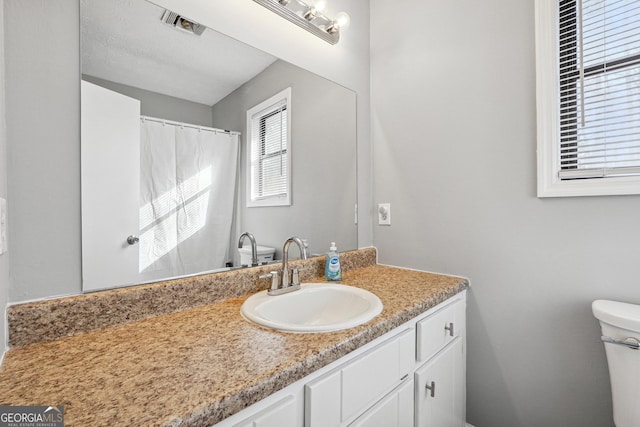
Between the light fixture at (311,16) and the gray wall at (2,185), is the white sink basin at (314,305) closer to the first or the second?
the gray wall at (2,185)

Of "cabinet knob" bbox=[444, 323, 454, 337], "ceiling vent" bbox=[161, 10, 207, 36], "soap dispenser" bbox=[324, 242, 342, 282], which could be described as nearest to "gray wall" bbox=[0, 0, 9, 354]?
"ceiling vent" bbox=[161, 10, 207, 36]

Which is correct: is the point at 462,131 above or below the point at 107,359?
above

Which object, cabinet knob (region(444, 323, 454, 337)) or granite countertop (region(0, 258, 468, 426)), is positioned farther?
cabinet knob (region(444, 323, 454, 337))

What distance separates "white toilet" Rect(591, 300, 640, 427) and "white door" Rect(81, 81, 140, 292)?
5.19ft

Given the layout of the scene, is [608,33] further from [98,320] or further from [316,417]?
[98,320]

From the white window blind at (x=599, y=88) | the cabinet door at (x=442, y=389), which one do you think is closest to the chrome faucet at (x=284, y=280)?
the cabinet door at (x=442, y=389)

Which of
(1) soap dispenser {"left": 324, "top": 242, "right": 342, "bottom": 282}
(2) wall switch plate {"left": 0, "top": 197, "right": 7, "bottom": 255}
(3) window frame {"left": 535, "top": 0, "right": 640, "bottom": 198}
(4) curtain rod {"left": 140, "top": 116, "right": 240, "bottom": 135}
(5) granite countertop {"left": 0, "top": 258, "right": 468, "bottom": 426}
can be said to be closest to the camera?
(5) granite countertop {"left": 0, "top": 258, "right": 468, "bottom": 426}

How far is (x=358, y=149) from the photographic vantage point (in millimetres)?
1736

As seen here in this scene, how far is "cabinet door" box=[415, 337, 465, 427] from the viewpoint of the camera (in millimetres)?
1067

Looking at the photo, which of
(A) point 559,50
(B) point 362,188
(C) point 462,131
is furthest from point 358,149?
(A) point 559,50

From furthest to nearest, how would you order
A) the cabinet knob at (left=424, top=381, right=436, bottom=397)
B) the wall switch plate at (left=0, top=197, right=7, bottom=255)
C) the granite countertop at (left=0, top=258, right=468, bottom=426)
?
the cabinet knob at (left=424, top=381, right=436, bottom=397) → the wall switch plate at (left=0, top=197, right=7, bottom=255) → the granite countertop at (left=0, top=258, right=468, bottom=426)

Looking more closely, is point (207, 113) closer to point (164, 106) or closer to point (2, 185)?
point (164, 106)

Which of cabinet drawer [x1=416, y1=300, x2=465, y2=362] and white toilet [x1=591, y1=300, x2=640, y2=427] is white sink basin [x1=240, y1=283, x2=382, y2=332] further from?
white toilet [x1=591, y1=300, x2=640, y2=427]

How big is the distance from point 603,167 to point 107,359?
172 centimetres
